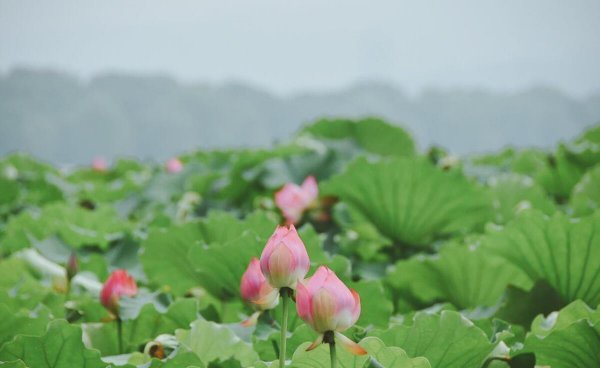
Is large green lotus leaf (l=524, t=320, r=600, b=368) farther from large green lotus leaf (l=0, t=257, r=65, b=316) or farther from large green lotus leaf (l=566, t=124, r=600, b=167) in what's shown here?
large green lotus leaf (l=566, t=124, r=600, b=167)

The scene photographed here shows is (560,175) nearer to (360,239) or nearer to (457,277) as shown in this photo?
(360,239)

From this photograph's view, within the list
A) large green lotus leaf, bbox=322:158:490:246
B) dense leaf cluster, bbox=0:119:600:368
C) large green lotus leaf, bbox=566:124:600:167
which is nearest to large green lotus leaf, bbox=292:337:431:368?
dense leaf cluster, bbox=0:119:600:368

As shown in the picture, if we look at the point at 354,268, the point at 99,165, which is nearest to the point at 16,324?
the point at 354,268

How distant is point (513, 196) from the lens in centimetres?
137

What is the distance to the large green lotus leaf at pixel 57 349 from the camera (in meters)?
0.61

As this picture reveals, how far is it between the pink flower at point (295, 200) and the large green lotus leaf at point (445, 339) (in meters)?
0.62

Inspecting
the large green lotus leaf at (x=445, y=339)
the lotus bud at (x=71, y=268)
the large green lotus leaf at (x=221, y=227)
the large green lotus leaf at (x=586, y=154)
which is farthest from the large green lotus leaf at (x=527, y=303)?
the large green lotus leaf at (x=586, y=154)

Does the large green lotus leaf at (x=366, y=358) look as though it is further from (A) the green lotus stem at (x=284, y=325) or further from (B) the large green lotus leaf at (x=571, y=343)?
(B) the large green lotus leaf at (x=571, y=343)

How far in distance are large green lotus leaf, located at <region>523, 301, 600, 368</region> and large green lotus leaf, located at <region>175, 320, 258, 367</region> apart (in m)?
0.26

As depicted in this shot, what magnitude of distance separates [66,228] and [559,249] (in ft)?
2.86

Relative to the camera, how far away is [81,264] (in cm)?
121

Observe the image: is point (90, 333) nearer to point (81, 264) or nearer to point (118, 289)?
point (118, 289)

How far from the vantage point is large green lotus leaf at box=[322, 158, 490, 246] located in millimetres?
1141

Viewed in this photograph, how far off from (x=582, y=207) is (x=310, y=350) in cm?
75
